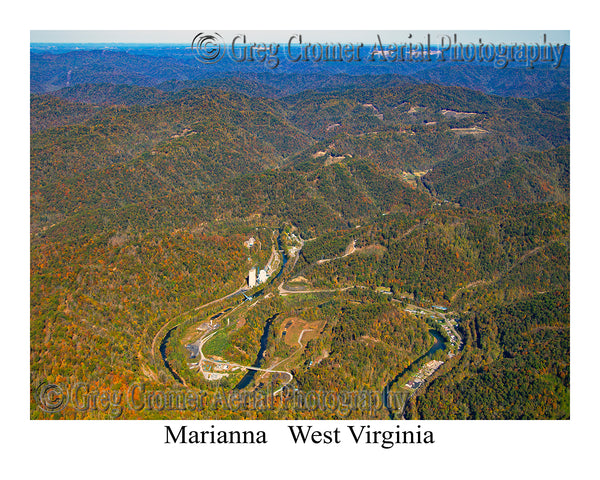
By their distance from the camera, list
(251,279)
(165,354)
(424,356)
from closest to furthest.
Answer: (424,356) → (165,354) → (251,279)

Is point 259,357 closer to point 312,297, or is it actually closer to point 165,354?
point 165,354

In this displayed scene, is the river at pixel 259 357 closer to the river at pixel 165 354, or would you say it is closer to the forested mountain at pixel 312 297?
the forested mountain at pixel 312 297

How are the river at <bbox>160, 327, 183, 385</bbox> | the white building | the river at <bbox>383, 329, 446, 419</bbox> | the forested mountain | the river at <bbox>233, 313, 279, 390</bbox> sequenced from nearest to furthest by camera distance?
the forested mountain < the river at <bbox>383, 329, 446, 419</bbox> < the river at <bbox>233, 313, 279, 390</bbox> < the river at <bbox>160, 327, 183, 385</bbox> < the white building

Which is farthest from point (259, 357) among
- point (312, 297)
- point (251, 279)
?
point (251, 279)

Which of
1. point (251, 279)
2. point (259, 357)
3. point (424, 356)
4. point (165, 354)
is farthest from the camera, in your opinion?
point (251, 279)

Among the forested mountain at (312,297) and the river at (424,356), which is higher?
the forested mountain at (312,297)

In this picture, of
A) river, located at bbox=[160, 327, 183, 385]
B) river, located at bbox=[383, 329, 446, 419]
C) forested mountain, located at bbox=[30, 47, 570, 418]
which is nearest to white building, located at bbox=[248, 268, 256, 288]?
forested mountain, located at bbox=[30, 47, 570, 418]

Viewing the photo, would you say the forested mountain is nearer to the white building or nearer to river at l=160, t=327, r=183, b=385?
river at l=160, t=327, r=183, b=385

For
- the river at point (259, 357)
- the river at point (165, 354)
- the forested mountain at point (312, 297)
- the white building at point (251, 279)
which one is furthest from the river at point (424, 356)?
the white building at point (251, 279)

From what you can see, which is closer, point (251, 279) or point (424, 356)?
point (424, 356)
